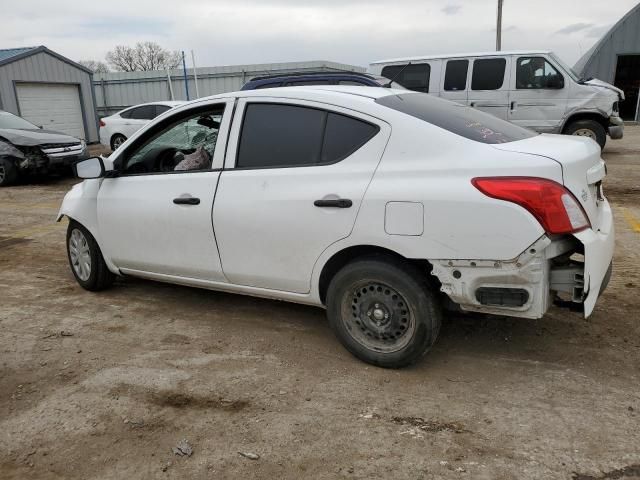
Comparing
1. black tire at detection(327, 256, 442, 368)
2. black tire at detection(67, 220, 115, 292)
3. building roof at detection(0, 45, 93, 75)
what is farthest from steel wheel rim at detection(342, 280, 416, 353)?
building roof at detection(0, 45, 93, 75)

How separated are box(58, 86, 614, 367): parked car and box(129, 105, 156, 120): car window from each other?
1167 centimetres

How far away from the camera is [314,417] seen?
113 inches

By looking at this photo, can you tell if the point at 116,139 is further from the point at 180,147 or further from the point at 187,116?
the point at 187,116

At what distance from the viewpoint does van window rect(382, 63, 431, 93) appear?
11.5m

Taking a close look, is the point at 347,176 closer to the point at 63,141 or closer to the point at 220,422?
the point at 220,422

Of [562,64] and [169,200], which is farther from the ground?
[562,64]

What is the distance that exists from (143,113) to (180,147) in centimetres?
1166

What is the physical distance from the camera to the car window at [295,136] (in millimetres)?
3277

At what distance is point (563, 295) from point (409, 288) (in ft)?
2.77

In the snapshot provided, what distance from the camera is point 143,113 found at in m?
15.3

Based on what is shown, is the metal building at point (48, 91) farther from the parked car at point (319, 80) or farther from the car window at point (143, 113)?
the parked car at point (319, 80)

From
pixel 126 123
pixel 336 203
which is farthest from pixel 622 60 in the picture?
A: pixel 336 203

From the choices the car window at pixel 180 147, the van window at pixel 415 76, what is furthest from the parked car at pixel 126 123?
the car window at pixel 180 147

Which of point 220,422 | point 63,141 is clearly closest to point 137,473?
point 220,422
